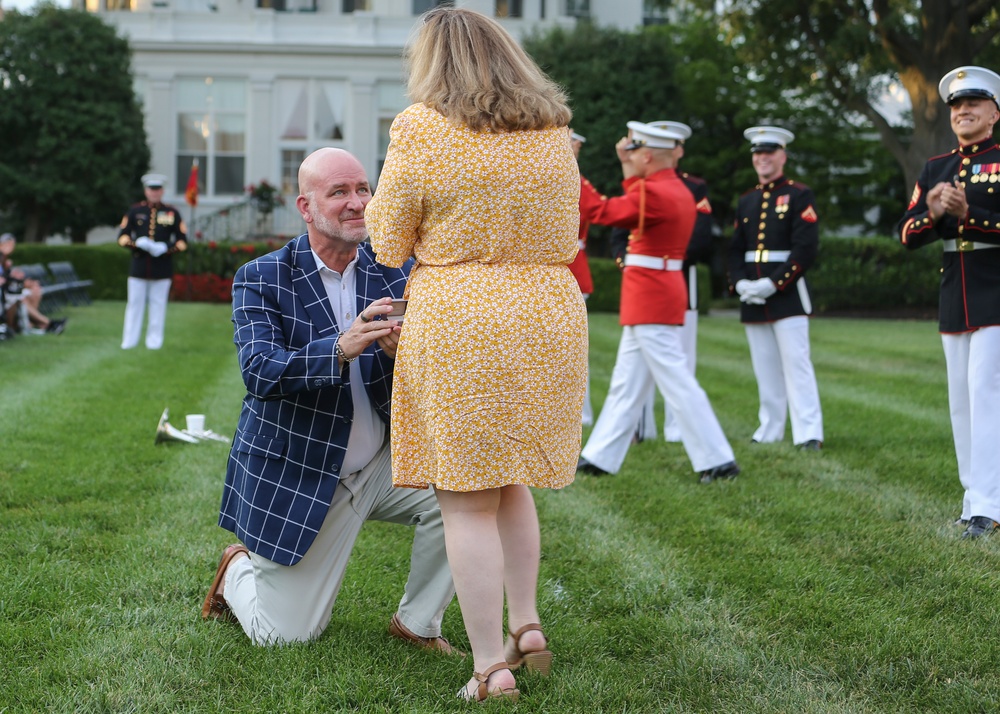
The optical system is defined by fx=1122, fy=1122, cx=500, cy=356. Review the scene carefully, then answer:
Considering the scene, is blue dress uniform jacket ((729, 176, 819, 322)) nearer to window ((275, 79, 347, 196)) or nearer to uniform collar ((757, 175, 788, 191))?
uniform collar ((757, 175, 788, 191))

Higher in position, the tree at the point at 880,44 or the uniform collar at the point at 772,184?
the tree at the point at 880,44

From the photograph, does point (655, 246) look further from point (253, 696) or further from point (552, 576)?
point (253, 696)

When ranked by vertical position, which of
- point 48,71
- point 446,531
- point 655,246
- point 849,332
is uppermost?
point 48,71

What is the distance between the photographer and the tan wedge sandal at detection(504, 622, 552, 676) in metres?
3.59

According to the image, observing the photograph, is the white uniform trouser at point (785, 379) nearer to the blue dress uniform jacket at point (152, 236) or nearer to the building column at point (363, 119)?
the blue dress uniform jacket at point (152, 236)

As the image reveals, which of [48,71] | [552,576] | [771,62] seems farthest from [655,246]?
[48,71]

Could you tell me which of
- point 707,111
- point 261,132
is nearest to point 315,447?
point 707,111

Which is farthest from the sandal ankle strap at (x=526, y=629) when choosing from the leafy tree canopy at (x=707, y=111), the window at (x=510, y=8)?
the window at (x=510, y=8)

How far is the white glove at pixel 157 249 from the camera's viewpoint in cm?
Result: 1447

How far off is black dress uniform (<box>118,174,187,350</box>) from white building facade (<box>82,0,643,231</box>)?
813 inches

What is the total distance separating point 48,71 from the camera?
3031 cm

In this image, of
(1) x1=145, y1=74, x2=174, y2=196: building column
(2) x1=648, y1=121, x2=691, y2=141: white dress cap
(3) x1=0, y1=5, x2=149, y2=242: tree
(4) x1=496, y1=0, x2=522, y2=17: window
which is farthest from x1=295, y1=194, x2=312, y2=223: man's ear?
(4) x1=496, y1=0, x2=522, y2=17: window

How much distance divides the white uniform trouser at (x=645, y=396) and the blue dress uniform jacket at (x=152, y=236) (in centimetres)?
901

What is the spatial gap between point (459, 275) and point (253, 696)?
144 cm
